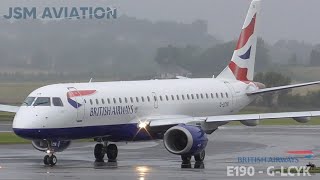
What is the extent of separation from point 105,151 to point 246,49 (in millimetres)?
10087

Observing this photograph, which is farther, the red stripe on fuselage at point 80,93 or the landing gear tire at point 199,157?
the landing gear tire at point 199,157

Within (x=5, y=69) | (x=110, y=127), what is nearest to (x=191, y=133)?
(x=110, y=127)

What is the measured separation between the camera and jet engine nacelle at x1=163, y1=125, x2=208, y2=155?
34594mm

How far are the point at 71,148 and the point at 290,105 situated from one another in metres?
25.4

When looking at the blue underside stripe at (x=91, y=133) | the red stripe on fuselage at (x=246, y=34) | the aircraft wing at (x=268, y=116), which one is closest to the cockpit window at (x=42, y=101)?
the blue underside stripe at (x=91, y=133)

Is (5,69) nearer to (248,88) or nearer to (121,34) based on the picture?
(121,34)

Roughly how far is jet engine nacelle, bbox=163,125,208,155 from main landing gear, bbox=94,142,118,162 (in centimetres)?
236

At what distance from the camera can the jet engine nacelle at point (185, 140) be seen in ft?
113

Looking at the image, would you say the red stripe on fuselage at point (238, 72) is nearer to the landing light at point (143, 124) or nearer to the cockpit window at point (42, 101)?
the landing light at point (143, 124)

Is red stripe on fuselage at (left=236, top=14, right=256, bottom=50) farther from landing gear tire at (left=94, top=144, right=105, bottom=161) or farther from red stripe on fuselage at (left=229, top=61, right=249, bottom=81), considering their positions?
landing gear tire at (left=94, top=144, right=105, bottom=161)

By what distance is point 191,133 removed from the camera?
34719 mm

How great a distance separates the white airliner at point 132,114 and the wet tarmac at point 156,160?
738 millimetres

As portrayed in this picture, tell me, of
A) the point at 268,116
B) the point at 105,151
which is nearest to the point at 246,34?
the point at 268,116

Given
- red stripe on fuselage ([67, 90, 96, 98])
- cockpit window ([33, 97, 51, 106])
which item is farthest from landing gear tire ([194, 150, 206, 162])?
cockpit window ([33, 97, 51, 106])
